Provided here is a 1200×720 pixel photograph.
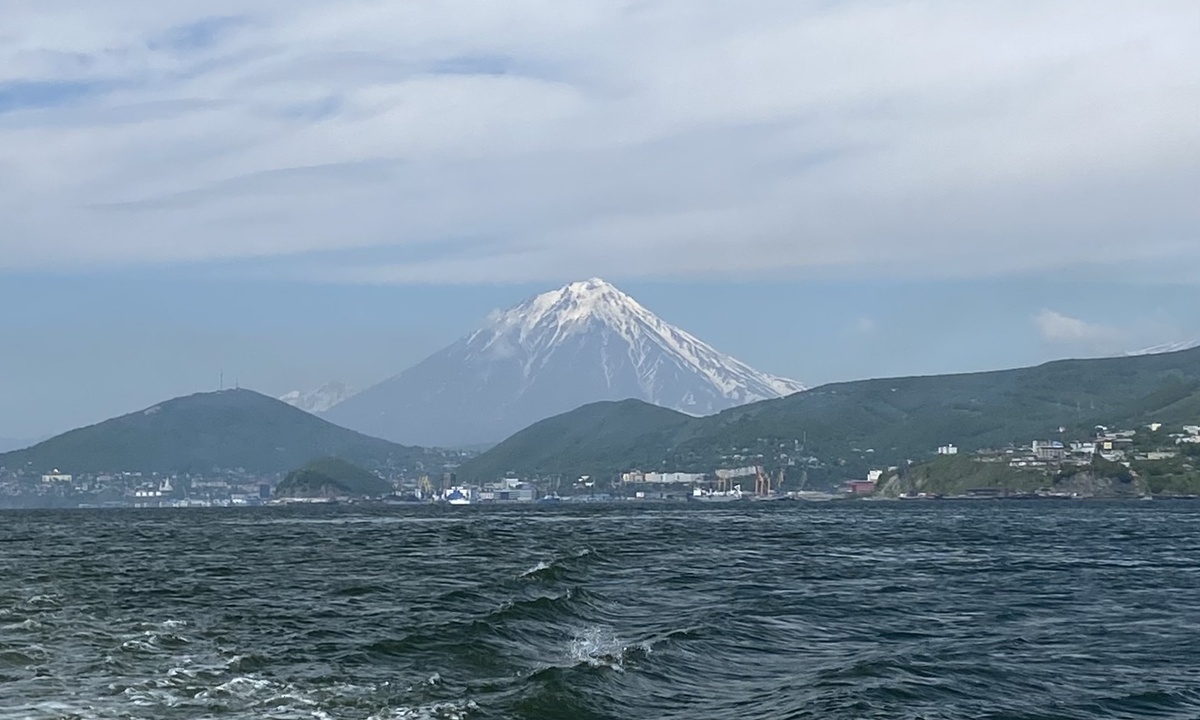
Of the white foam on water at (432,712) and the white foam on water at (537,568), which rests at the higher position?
the white foam on water at (537,568)

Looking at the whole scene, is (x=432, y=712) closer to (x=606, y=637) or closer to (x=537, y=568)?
(x=606, y=637)

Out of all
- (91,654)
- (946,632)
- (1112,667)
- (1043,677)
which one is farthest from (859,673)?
(91,654)

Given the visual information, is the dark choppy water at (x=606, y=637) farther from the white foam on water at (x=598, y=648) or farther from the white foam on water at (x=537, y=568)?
the white foam on water at (x=537, y=568)

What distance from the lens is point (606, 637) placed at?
45.6m

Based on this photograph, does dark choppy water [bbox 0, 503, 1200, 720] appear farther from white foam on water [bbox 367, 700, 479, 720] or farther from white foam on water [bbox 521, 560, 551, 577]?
white foam on water [bbox 521, 560, 551, 577]

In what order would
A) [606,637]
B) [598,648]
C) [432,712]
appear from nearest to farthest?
[432,712], [598,648], [606,637]

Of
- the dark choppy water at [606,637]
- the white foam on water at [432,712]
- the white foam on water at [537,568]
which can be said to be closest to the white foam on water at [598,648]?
the dark choppy water at [606,637]

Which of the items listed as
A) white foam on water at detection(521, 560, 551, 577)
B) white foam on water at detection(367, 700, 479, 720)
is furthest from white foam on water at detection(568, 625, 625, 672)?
white foam on water at detection(521, 560, 551, 577)

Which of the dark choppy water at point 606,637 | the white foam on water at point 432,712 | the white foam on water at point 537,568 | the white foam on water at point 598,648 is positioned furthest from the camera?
the white foam on water at point 537,568

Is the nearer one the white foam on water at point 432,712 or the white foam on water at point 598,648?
the white foam on water at point 432,712

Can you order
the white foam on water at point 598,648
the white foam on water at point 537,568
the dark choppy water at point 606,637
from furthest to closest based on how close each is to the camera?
the white foam on water at point 537,568
the white foam on water at point 598,648
the dark choppy water at point 606,637

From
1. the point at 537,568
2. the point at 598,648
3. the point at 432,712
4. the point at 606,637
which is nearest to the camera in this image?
the point at 432,712

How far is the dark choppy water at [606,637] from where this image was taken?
33.9m

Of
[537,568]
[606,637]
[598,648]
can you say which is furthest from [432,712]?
[537,568]
